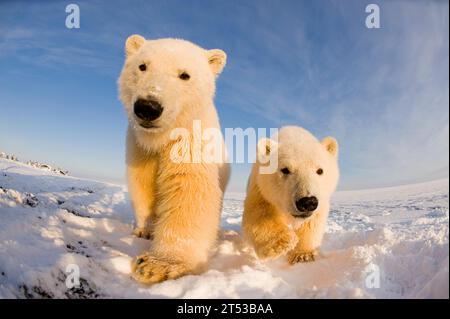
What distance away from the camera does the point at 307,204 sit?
3.35 meters

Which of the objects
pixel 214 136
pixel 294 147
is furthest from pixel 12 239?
pixel 294 147

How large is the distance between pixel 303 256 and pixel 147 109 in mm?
2199

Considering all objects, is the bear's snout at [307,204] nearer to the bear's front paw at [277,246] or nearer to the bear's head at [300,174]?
the bear's head at [300,174]

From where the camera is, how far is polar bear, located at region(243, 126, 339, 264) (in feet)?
11.4

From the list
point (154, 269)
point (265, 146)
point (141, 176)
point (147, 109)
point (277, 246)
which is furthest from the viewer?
point (265, 146)

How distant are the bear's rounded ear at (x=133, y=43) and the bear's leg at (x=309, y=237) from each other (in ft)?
8.76

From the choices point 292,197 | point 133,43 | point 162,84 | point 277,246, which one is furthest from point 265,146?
point 133,43

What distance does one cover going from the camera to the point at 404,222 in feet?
16.5

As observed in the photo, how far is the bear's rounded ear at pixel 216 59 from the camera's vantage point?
13.5ft

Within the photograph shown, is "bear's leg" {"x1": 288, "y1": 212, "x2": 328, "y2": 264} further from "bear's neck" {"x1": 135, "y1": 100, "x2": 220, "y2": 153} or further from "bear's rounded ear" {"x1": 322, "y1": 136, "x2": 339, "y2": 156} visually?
"bear's neck" {"x1": 135, "y1": 100, "x2": 220, "y2": 153}

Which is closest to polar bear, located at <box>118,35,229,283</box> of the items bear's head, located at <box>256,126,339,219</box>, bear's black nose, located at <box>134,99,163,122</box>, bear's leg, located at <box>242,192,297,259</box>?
bear's black nose, located at <box>134,99,163,122</box>

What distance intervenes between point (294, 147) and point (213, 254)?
1.47 metres

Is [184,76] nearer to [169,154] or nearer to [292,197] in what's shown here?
[169,154]

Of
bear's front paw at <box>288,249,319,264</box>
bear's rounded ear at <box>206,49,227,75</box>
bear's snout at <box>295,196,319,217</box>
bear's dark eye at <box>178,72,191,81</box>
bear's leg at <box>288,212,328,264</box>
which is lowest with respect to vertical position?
bear's front paw at <box>288,249,319,264</box>
